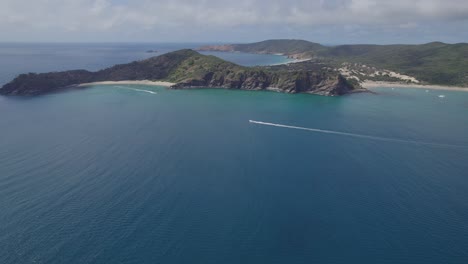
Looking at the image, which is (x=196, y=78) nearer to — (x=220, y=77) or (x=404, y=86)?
(x=220, y=77)

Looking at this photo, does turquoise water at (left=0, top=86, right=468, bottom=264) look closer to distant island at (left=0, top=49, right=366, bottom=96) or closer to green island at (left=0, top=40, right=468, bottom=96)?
distant island at (left=0, top=49, right=366, bottom=96)

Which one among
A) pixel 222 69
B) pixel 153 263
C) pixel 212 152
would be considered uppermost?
pixel 222 69

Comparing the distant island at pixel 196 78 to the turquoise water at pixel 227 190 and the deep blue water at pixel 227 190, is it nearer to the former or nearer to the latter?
the turquoise water at pixel 227 190

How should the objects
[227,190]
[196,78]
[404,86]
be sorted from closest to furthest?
[227,190] < [196,78] < [404,86]

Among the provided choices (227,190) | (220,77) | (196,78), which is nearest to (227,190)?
(227,190)

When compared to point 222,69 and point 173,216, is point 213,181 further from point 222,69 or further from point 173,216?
point 222,69

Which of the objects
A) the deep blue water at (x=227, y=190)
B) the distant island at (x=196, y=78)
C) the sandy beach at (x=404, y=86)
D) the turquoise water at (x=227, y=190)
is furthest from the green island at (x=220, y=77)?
the deep blue water at (x=227, y=190)

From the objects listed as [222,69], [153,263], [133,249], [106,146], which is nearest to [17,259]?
[133,249]

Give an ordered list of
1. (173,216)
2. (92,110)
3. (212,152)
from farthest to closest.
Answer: (92,110) → (212,152) → (173,216)
